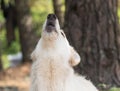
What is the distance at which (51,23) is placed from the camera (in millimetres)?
6984

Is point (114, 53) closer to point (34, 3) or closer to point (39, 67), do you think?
point (39, 67)

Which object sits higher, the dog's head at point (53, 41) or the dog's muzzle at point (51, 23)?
the dog's muzzle at point (51, 23)

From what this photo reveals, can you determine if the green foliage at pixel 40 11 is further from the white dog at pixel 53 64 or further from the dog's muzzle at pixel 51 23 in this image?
the dog's muzzle at pixel 51 23

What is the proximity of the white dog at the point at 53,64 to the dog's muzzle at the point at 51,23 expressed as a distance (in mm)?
17

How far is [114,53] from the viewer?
1050 centimetres

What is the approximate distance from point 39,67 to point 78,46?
137 inches

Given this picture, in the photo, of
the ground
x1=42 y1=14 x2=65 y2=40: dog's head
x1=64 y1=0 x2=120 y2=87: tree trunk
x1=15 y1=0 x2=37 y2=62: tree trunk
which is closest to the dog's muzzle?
x1=42 y1=14 x2=65 y2=40: dog's head

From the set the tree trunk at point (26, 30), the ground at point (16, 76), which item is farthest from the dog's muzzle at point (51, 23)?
the tree trunk at point (26, 30)

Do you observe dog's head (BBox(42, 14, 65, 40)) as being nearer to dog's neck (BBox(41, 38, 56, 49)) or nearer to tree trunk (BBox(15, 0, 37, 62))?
dog's neck (BBox(41, 38, 56, 49))

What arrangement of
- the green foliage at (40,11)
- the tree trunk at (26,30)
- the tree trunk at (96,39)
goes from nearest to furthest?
the tree trunk at (96,39) → the tree trunk at (26,30) → the green foliage at (40,11)

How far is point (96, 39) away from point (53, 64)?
11.3 ft

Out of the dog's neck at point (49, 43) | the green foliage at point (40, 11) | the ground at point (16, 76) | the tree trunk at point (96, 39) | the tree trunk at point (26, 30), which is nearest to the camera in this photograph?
the dog's neck at point (49, 43)

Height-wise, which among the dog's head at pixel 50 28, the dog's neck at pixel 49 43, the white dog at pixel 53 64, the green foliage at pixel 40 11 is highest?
the dog's head at pixel 50 28

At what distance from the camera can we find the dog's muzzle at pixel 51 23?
695 cm
